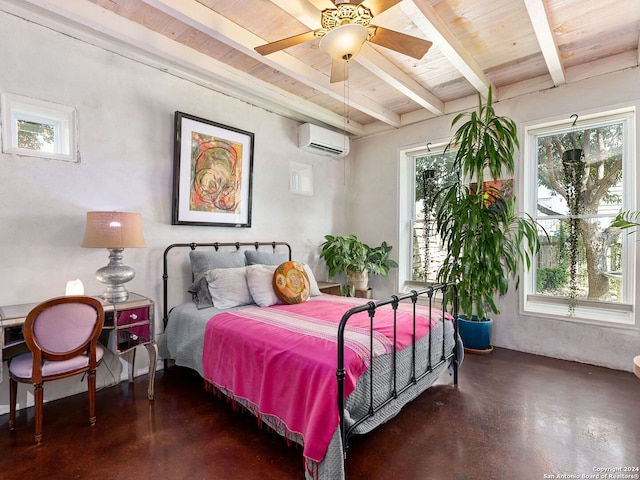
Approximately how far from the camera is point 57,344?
1928 mm

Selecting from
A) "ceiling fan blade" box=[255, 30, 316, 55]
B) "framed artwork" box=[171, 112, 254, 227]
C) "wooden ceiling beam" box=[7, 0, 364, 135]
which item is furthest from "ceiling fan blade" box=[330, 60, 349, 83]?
"framed artwork" box=[171, 112, 254, 227]

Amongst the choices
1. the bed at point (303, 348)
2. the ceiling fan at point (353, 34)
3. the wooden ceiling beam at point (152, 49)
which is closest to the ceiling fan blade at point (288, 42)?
the ceiling fan at point (353, 34)

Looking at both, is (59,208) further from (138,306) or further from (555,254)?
(555,254)

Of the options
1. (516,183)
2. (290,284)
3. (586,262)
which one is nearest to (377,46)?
(516,183)

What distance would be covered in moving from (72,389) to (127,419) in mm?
716

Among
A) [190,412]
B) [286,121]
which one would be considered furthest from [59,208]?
[286,121]

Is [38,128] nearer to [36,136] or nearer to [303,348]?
[36,136]

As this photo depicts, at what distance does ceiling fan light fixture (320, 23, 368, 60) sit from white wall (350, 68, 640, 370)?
2.41 m

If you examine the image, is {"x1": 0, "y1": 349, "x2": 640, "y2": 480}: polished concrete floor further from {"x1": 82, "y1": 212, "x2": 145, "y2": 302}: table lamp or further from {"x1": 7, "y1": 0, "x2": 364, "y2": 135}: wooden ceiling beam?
{"x1": 7, "y1": 0, "x2": 364, "y2": 135}: wooden ceiling beam

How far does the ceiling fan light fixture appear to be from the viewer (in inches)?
72.2

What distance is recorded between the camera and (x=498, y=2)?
2242mm

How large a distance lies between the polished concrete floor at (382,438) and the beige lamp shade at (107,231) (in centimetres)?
115

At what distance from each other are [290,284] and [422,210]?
7.58 ft

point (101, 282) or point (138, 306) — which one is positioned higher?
point (101, 282)
